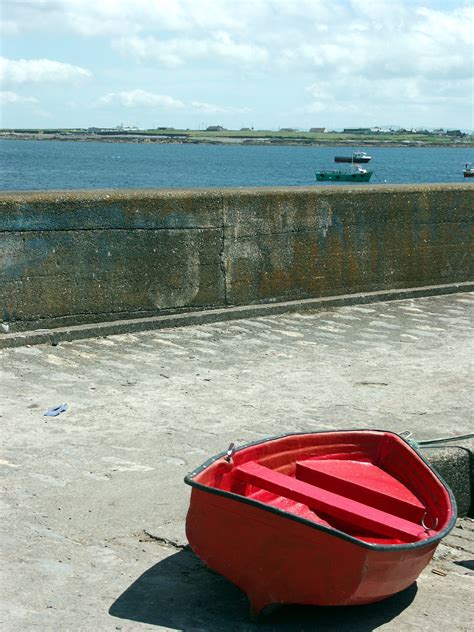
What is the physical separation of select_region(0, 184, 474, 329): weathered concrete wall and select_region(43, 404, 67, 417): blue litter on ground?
170 centimetres

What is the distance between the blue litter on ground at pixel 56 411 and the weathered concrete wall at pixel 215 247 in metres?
1.70

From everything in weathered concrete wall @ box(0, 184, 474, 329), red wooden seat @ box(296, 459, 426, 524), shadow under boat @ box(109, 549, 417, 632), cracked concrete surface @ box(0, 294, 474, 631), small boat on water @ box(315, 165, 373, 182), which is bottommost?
small boat on water @ box(315, 165, 373, 182)

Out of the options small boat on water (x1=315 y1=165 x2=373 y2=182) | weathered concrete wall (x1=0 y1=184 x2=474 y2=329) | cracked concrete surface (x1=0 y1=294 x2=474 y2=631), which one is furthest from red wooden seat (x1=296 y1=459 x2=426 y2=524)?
small boat on water (x1=315 y1=165 x2=373 y2=182)

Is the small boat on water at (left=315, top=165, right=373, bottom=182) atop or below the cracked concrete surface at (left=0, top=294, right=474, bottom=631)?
below

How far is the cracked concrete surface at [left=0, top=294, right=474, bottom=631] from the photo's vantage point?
400 cm

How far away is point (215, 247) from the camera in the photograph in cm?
884

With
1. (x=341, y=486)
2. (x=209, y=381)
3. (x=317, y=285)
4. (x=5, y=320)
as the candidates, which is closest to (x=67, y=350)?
(x=5, y=320)

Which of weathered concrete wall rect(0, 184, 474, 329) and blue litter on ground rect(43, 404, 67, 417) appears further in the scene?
weathered concrete wall rect(0, 184, 474, 329)

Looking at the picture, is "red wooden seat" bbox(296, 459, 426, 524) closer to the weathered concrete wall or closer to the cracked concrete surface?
the cracked concrete surface

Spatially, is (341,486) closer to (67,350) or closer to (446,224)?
(67,350)

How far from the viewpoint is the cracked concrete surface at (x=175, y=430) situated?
158 inches

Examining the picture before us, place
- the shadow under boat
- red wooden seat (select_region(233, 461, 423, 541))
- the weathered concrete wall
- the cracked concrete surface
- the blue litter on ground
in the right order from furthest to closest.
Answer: the weathered concrete wall, the blue litter on ground, red wooden seat (select_region(233, 461, 423, 541)), the cracked concrete surface, the shadow under boat

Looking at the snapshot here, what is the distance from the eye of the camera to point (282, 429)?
19.5ft

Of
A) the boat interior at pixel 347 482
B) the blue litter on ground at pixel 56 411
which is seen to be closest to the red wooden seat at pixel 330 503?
the boat interior at pixel 347 482
